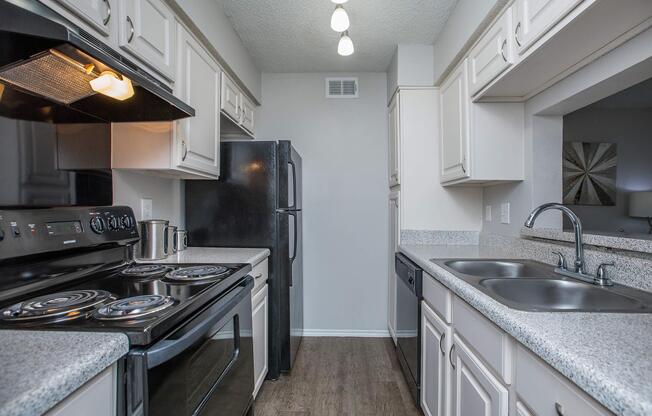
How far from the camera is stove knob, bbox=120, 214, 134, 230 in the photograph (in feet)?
4.83

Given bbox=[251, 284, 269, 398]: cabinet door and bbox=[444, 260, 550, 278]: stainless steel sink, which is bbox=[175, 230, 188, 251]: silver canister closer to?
bbox=[251, 284, 269, 398]: cabinet door

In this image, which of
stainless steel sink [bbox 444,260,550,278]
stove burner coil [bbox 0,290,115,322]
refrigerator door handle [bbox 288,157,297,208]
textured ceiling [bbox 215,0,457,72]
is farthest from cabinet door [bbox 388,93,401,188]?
stove burner coil [bbox 0,290,115,322]

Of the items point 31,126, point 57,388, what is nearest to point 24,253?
point 31,126

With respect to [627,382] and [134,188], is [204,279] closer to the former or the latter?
[134,188]

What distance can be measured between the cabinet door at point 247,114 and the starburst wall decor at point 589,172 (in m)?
2.24

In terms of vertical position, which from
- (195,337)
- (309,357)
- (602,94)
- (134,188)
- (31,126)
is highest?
(602,94)

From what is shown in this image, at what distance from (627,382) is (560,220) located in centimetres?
148

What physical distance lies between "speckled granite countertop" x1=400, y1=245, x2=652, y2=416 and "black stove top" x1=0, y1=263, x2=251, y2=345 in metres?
0.89

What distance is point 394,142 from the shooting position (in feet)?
8.71

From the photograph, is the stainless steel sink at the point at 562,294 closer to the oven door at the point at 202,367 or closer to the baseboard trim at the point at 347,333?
the oven door at the point at 202,367

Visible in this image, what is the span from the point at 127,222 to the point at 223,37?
132cm

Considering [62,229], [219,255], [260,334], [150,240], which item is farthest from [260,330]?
[62,229]

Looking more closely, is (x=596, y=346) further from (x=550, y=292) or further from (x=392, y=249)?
(x=392, y=249)

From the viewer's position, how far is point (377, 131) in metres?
3.00
